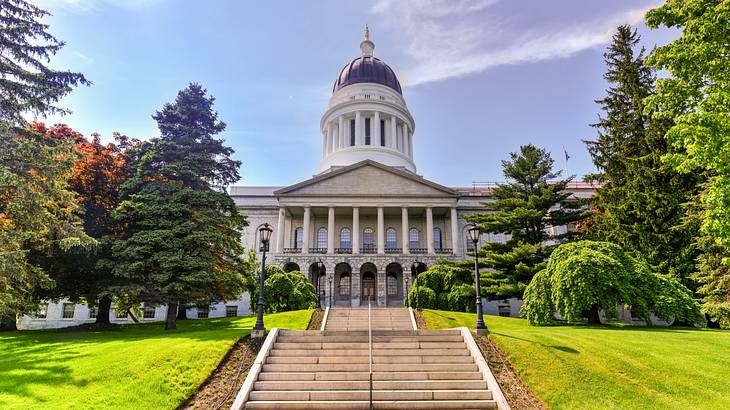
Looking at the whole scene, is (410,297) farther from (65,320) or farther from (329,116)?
(329,116)

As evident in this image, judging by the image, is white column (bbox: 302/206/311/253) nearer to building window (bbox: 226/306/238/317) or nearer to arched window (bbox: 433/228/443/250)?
building window (bbox: 226/306/238/317)

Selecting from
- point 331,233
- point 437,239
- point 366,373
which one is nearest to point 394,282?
point 437,239

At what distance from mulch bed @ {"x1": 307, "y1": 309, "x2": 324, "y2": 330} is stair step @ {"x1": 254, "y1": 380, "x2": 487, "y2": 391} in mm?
7776

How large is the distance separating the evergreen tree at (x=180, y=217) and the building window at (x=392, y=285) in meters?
19.7

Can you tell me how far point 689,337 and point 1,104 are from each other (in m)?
25.3

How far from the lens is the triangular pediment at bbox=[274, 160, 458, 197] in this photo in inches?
1563

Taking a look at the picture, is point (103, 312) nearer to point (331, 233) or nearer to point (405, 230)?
point (331, 233)

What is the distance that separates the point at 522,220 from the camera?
96.3 ft

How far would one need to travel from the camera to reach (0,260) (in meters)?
12.6

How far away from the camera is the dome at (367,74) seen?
2179 inches

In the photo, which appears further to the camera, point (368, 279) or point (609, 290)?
point (368, 279)

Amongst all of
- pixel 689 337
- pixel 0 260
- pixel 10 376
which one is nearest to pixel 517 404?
pixel 689 337

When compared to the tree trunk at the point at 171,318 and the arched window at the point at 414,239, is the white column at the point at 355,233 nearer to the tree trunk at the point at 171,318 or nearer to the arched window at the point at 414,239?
the arched window at the point at 414,239

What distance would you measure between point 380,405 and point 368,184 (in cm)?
3111
